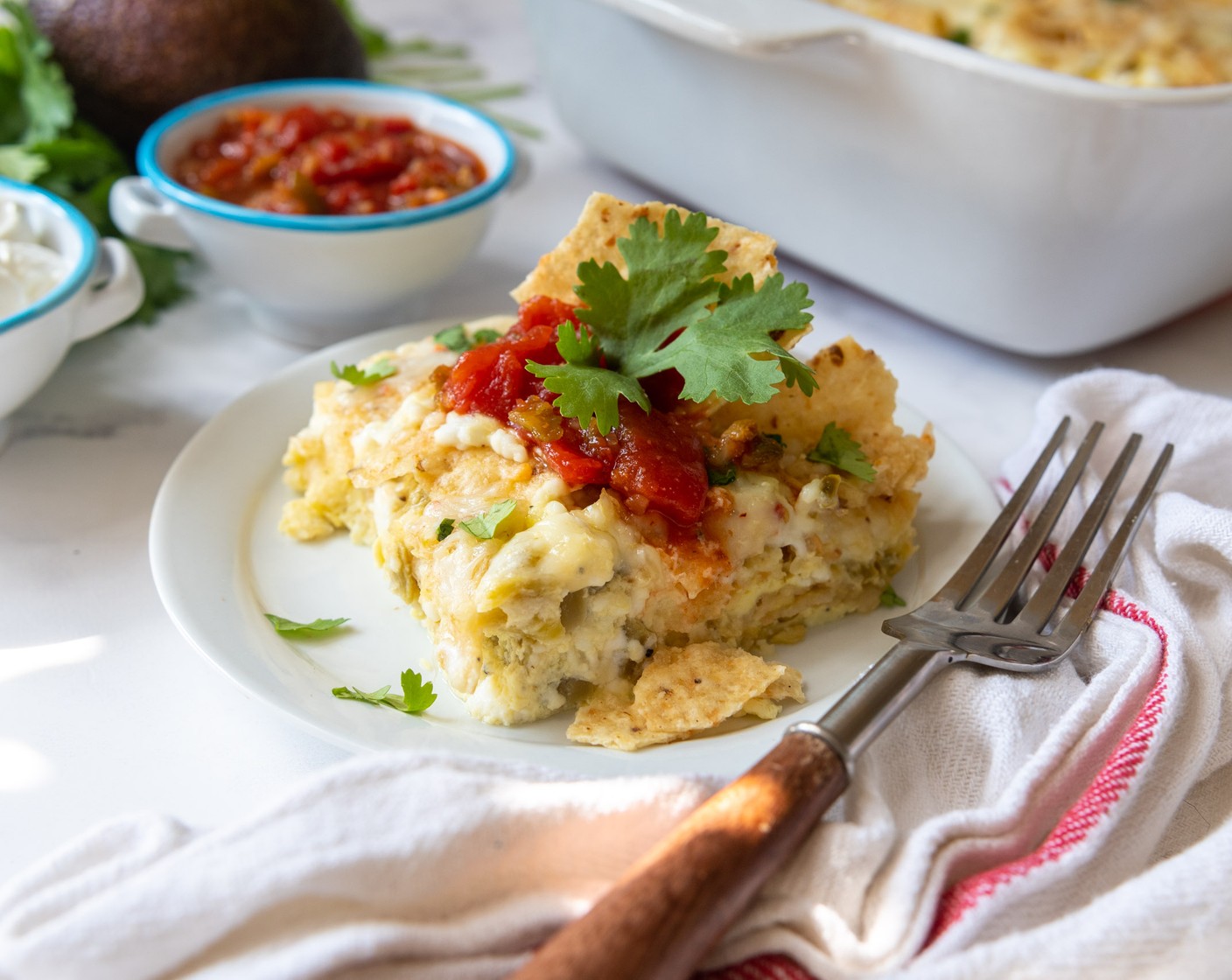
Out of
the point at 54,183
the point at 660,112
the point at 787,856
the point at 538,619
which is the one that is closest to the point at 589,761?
the point at 538,619

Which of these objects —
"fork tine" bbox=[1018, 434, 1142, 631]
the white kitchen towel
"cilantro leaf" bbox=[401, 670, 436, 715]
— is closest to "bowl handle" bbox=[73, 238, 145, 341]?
"cilantro leaf" bbox=[401, 670, 436, 715]

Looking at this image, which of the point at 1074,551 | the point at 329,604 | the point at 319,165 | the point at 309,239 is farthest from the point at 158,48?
the point at 1074,551

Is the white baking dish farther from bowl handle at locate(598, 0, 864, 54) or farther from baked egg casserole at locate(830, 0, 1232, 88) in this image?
baked egg casserole at locate(830, 0, 1232, 88)

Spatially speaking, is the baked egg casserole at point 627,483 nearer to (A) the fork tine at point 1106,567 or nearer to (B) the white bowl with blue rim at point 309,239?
(A) the fork tine at point 1106,567

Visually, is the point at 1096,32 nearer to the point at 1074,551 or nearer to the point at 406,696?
the point at 1074,551

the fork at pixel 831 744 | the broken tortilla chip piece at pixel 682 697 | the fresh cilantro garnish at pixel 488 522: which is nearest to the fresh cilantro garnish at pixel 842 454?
the fork at pixel 831 744

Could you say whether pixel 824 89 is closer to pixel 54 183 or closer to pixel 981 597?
pixel 981 597
